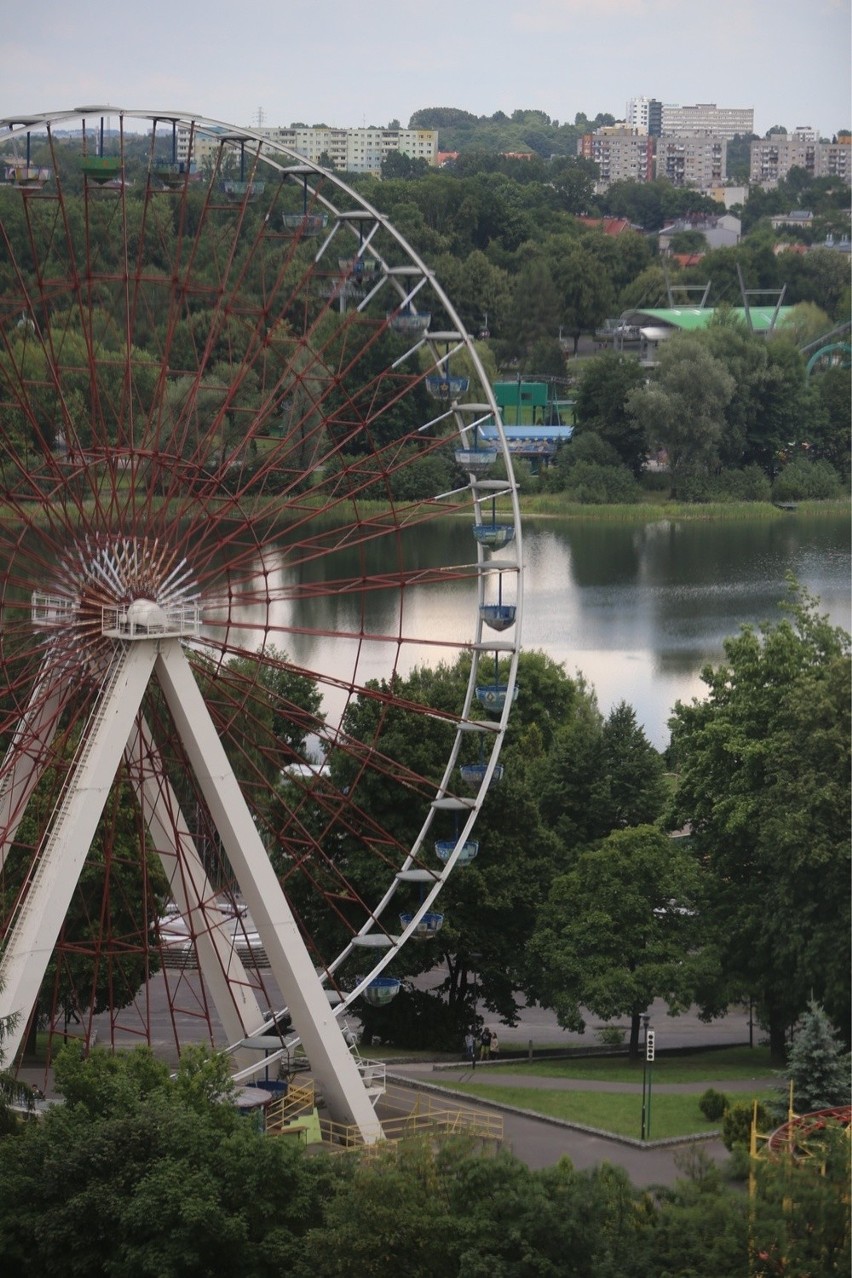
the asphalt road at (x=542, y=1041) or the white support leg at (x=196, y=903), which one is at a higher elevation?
the white support leg at (x=196, y=903)

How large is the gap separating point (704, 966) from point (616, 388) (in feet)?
205

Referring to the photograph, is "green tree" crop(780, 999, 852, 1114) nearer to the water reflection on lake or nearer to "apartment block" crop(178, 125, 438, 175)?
the water reflection on lake

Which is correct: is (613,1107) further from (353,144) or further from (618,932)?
(353,144)

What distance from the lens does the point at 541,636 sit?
62.5 meters

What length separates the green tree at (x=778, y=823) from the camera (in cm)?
3123

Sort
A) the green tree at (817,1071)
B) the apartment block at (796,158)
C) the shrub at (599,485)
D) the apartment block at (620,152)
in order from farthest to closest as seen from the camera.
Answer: the apartment block at (620,152), the apartment block at (796,158), the shrub at (599,485), the green tree at (817,1071)

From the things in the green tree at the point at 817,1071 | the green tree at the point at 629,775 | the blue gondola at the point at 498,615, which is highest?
the blue gondola at the point at 498,615

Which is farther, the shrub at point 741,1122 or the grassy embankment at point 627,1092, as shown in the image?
the grassy embankment at point 627,1092

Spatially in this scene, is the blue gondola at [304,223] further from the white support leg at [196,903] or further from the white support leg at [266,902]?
the white support leg at [266,902]

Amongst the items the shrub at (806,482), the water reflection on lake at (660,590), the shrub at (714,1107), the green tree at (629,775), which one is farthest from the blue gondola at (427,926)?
the shrub at (806,482)

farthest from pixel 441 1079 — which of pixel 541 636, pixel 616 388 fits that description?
pixel 616 388

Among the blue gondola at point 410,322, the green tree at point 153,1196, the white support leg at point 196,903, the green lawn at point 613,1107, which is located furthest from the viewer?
the blue gondola at point 410,322

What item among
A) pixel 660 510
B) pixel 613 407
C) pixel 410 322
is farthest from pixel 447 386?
pixel 613 407

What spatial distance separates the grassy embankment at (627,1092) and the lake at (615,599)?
1867 centimetres
